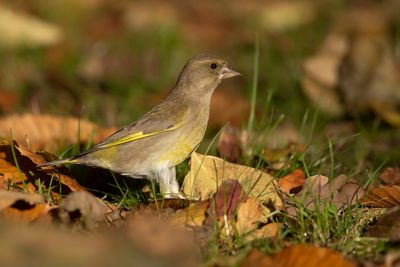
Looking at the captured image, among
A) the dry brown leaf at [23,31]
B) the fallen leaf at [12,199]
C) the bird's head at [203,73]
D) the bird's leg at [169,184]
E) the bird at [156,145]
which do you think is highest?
the bird's head at [203,73]

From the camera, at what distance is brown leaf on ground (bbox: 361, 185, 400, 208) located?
194 inches

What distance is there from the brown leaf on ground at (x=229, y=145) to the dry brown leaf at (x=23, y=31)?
167 inches

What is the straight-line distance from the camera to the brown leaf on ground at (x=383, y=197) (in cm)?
493

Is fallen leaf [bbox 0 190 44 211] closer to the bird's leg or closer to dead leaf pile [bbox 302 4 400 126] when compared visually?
the bird's leg

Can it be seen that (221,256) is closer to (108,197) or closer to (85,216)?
(85,216)

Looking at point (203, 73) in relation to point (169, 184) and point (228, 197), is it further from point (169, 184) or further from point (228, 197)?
point (228, 197)

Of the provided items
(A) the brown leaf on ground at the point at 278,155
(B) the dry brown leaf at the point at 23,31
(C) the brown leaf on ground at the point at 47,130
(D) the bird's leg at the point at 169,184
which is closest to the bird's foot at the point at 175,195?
(D) the bird's leg at the point at 169,184

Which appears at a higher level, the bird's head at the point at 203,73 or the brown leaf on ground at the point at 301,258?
the bird's head at the point at 203,73

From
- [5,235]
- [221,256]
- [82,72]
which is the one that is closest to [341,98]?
[82,72]

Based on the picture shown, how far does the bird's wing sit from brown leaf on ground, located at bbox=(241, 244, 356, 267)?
6.03 feet

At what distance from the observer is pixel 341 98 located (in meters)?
8.31

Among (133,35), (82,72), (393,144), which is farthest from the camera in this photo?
(133,35)

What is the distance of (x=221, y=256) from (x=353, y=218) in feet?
2.98

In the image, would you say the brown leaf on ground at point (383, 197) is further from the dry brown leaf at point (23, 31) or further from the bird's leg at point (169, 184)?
the dry brown leaf at point (23, 31)
